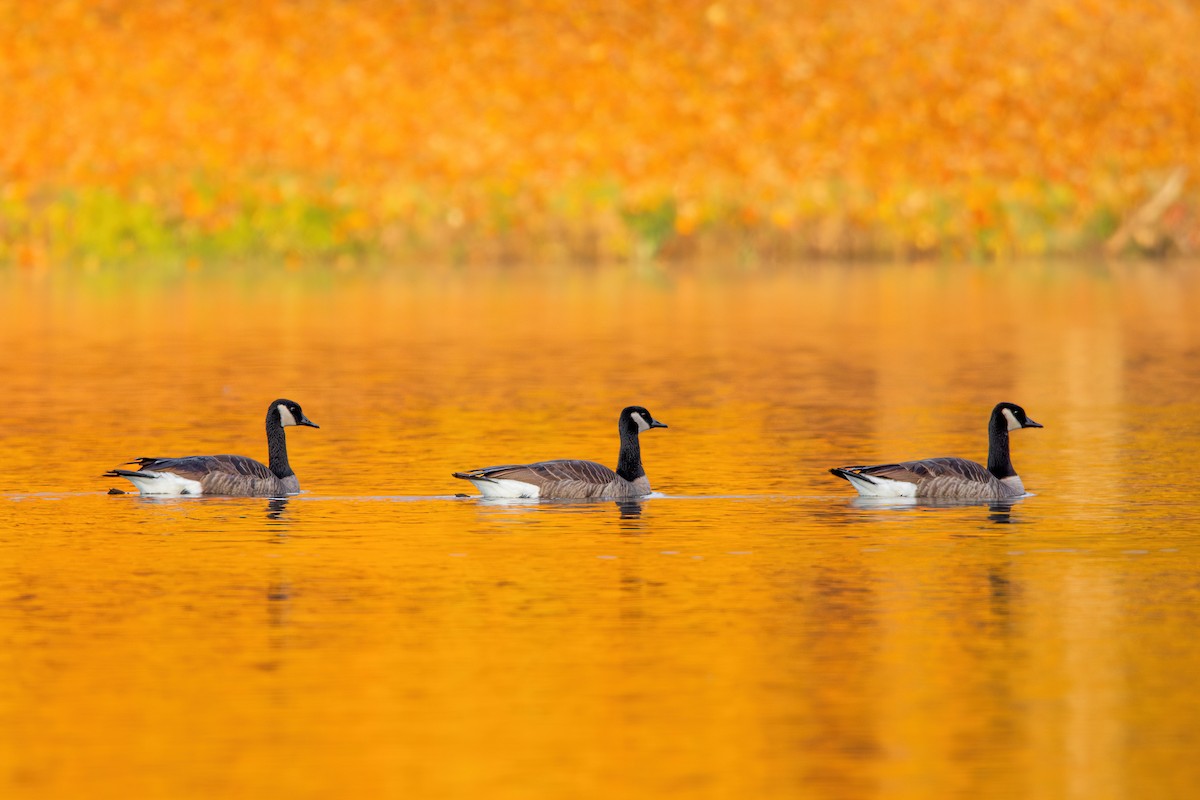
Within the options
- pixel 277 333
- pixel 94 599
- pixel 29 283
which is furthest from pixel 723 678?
pixel 29 283

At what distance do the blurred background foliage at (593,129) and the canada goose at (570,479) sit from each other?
124ft

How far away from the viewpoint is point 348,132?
215 feet

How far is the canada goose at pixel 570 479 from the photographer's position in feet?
67.2

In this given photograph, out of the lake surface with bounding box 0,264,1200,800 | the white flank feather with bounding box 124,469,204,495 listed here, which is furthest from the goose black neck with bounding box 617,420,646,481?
the white flank feather with bounding box 124,469,204,495

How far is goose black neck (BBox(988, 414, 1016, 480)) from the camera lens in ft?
69.5

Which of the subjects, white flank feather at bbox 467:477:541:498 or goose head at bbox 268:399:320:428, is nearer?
white flank feather at bbox 467:477:541:498

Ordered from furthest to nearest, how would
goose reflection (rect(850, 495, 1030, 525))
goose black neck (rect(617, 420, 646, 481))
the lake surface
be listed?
goose black neck (rect(617, 420, 646, 481))
goose reflection (rect(850, 495, 1030, 525))
the lake surface

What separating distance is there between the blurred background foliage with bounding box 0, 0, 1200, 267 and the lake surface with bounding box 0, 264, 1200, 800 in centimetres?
2428

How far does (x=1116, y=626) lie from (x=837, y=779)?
155 inches

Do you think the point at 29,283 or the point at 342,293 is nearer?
the point at 342,293

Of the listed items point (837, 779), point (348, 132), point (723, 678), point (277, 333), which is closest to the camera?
point (837, 779)

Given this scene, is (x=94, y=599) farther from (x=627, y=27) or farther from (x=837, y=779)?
(x=627, y=27)

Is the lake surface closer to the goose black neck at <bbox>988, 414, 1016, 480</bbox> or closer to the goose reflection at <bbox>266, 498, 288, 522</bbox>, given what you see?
the goose reflection at <bbox>266, 498, 288, 522</bbox>

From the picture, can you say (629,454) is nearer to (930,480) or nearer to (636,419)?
(636,419)
